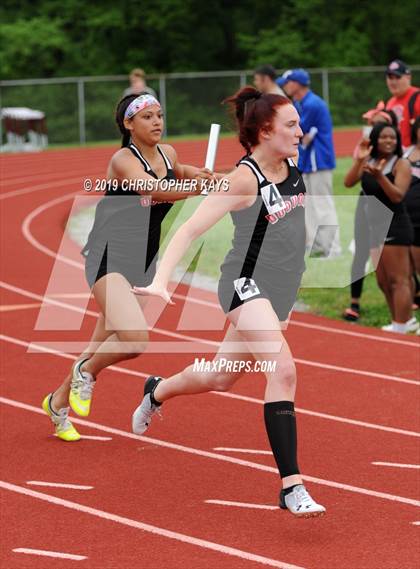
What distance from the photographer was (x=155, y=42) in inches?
1689

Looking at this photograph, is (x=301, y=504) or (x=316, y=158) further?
(x=316, y=158)

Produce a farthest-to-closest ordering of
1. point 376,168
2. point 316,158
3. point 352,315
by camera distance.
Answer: point 316,158 → point 352,315 → point 376,168

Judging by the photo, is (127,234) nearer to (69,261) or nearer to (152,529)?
(152,529)

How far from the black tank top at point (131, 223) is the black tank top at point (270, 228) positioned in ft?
3.90

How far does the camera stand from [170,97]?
3319cm

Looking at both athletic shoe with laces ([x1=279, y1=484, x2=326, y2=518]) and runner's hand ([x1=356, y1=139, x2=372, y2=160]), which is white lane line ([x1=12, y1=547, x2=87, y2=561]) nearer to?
athletic shoe with laces ([x1=279, y1=484, x2=326, y2=518])

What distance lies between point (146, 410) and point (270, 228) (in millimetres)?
1697

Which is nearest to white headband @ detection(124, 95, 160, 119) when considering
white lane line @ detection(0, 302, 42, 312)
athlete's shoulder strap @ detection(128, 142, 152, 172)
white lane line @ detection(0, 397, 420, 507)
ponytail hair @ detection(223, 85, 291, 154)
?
athlete's shoulder strap @ detection(128, 142, 152, 172)

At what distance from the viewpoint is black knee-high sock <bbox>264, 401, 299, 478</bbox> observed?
545 centimetres

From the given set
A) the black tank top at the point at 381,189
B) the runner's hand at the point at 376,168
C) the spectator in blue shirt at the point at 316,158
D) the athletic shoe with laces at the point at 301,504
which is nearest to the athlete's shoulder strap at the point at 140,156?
the athletic shoe with laces at the point at 301,504

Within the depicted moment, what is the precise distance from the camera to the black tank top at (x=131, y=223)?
6.82 meters

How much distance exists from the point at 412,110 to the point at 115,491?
7695mm

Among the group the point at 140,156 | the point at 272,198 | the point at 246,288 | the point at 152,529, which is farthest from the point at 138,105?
the point at 152,529

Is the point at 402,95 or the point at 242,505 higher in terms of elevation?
the point at 402,95
